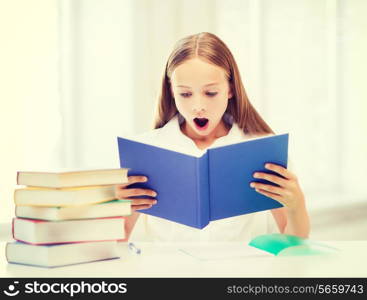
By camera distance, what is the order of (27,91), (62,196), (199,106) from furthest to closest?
(27,91) → (199,106) → (62,196)

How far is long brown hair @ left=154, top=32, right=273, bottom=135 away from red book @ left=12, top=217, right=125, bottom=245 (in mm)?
834

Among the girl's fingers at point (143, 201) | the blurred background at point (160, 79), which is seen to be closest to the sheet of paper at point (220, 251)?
the girl's fingers at point (143, 201)

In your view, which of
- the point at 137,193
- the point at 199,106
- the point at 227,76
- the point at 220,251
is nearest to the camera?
the point at 220,251

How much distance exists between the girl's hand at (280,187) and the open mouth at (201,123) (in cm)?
44

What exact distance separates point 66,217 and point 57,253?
0.07 metres

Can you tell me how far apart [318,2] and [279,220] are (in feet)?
4.95

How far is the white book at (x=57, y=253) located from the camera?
1179 millimetres

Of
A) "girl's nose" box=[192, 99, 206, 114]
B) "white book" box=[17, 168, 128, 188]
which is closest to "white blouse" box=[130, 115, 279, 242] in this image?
"girl's nose" box=[192, 99, 206, 114]

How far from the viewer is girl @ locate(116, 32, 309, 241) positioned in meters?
1.85

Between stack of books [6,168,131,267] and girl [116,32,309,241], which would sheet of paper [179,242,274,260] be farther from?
girl [116,32,309,241]

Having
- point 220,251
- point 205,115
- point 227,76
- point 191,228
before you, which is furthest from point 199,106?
point 220,251

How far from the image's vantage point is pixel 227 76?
1949 millimetres

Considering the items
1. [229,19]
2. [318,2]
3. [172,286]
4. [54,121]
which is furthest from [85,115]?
[172,286]

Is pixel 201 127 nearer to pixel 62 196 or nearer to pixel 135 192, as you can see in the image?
pixel 135 192
